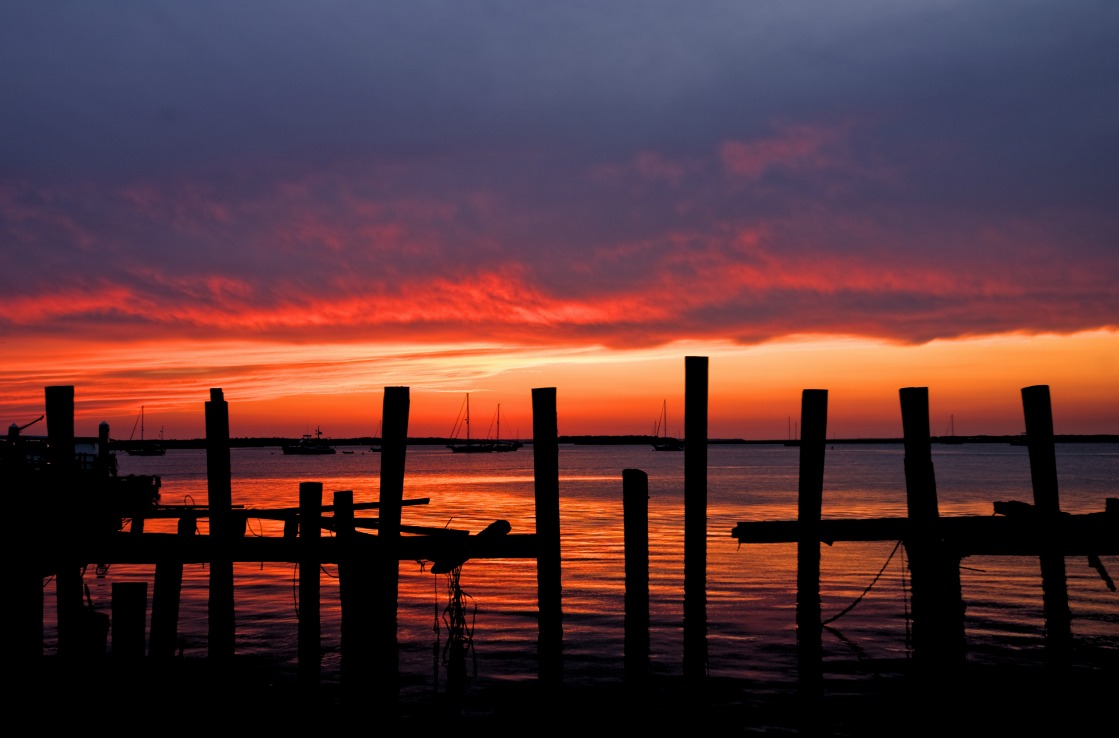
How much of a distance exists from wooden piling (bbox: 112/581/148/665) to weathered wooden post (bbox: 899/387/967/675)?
8266 mm

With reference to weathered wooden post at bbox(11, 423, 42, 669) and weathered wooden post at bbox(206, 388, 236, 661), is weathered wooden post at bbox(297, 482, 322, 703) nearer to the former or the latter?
weathered wooden post at bbox(206, 388, 236, 661)

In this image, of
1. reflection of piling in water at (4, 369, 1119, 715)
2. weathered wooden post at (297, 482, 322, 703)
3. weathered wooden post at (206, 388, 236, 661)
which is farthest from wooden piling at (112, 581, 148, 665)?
weathered wooden post at (297, 482, 322, 703)

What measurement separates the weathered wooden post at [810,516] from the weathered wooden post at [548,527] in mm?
2765

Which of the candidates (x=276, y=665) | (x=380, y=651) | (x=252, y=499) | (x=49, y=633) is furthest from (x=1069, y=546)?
(x=252, y=499)

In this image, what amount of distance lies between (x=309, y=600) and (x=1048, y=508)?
891cm

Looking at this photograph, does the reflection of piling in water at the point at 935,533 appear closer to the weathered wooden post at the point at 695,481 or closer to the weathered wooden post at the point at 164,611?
the weathered wooden post at the point at 695,481

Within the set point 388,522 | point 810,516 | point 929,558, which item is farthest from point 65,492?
point 929,558

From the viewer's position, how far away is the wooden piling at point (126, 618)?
9609 mm

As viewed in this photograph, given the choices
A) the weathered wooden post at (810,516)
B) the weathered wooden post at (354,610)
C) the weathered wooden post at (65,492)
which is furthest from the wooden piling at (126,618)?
the weathered wooden post at (810,516)

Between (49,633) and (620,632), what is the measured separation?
9.73 metres

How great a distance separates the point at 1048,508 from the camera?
1093 centimetres

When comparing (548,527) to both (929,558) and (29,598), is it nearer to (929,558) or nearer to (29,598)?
(929,558)

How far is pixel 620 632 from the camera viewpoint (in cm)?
1575

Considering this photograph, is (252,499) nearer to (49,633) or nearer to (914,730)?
(49,633)
